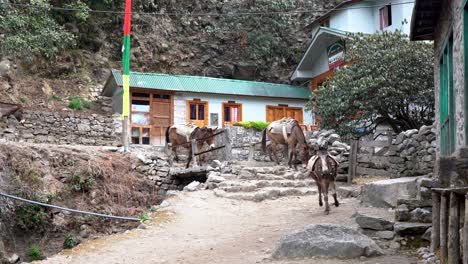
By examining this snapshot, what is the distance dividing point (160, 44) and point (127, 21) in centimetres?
1478

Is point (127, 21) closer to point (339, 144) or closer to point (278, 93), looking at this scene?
point (339, 144)

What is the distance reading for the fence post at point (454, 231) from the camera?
5.00 metres

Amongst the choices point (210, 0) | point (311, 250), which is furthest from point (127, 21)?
point (210, 0)

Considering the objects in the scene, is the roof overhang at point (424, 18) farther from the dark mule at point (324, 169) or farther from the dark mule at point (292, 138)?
the dark mule at point (292, 138)

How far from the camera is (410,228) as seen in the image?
7297mm

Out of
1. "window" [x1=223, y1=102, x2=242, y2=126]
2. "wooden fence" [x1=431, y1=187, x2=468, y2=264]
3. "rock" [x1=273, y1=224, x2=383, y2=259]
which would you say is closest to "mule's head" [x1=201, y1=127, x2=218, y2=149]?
"window" [x1=223, y1=102, x2=242, y2=126]

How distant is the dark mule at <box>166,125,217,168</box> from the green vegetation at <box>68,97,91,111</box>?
8.38 metres

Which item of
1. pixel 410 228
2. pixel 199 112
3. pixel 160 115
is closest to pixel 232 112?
pixel 199 112

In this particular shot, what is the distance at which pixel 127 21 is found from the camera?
18.0 metres

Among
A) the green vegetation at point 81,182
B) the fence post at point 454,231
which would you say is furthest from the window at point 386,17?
the fence post at point 454,231

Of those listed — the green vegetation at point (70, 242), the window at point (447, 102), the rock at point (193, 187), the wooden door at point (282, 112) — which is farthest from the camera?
the wooden door at point (282, 112)

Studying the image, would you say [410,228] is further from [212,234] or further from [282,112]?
[282,112]

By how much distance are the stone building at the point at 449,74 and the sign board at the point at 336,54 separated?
15362 mm

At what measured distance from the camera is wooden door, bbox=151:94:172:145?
26.2m
